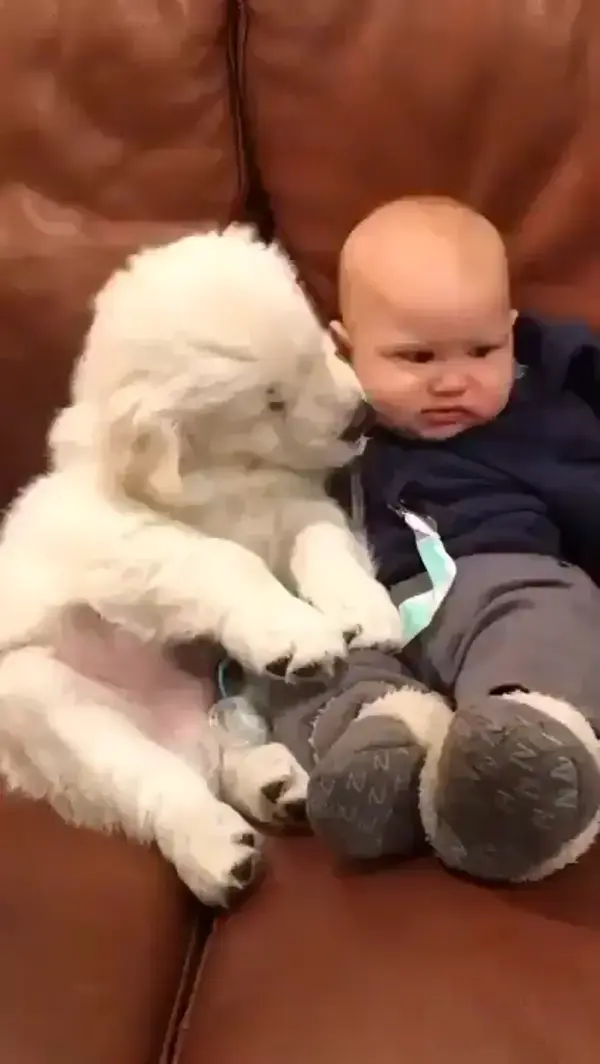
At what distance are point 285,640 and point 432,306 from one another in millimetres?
373

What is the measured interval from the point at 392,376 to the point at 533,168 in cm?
26

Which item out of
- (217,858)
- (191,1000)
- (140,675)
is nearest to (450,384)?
(140,675)

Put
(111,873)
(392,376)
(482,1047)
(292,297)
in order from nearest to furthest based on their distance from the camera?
(482,1047) < (111,873) < (292,297) < (392,376)

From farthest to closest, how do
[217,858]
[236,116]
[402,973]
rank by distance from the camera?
[236,116]
[217,858]
[402,973]

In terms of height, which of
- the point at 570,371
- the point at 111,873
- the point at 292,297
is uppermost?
the point at 292,297

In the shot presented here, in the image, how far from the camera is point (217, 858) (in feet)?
3.14

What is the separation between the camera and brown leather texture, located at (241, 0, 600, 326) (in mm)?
1219

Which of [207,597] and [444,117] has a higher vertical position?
[444,117]

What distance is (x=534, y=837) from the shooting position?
2.89 ft

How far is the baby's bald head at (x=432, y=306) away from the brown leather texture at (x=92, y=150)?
0.19 metres

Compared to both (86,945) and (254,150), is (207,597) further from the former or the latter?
(254,150)

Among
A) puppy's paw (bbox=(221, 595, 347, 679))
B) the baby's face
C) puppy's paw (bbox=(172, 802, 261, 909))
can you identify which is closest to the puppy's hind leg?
puppy's paw (bbox=(172, 802, 261, 909))

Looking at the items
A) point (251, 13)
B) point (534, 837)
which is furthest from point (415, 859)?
point (251, 13)

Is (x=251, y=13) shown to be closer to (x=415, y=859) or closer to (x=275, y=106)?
(x=275, y=106)
